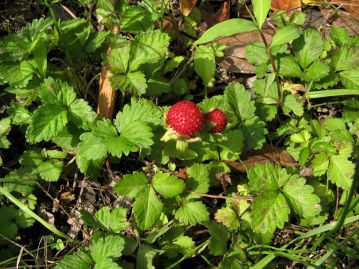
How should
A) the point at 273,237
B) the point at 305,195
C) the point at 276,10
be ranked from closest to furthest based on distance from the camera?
the point at 305,195 < the point at 273,237 < the point at 276,10

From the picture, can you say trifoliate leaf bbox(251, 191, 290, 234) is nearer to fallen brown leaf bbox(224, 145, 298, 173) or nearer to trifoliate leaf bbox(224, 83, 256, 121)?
fallen brown leaf bbox(224, 145, 298, 173)

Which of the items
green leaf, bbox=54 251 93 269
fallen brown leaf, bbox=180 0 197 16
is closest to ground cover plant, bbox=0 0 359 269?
green leaf, bbox=54 251 93 269

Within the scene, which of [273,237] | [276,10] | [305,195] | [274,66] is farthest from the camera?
[276,10]

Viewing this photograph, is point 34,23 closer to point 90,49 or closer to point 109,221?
point 90,49

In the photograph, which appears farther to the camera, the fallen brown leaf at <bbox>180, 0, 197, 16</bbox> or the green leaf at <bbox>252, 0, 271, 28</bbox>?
the fallen brown leaf at <bbox>180, 0, 197, 16</bbox>

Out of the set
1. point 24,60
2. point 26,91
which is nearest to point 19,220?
point 26,91

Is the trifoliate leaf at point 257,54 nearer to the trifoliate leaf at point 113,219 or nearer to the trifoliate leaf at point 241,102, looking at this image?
the trifoliate leaf at point 241,102
